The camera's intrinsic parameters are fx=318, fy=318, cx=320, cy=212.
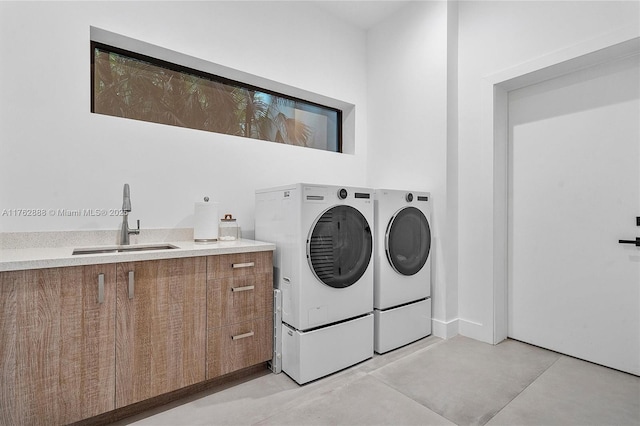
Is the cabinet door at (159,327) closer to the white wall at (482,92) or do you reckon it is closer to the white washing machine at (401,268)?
the white washing machine at (401,268)

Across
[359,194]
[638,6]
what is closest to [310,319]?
[359,194]

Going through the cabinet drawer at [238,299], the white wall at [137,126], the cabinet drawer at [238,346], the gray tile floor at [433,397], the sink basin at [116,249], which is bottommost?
the gray tile floor at [433,397]

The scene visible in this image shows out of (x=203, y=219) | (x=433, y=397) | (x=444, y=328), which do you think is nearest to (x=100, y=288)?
(x=203, y=219)

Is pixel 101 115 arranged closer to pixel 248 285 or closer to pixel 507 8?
pixel 248 285

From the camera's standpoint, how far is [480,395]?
186 cm

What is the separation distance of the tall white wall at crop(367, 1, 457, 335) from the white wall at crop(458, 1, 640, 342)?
13 cm

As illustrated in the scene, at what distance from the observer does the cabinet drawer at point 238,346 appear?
1864 millimetres

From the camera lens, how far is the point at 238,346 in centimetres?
196

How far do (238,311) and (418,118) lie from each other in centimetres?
231

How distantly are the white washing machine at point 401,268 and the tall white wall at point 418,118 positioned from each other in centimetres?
13

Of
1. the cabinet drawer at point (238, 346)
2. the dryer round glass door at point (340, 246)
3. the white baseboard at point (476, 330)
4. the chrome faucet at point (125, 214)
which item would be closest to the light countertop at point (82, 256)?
the chrome faucet at point (125, 214)

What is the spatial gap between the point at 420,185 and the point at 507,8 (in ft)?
5.10

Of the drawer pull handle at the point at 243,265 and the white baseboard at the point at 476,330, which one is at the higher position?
the drawer pull handle at the point at 243,265

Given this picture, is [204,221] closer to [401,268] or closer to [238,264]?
[238,264]
